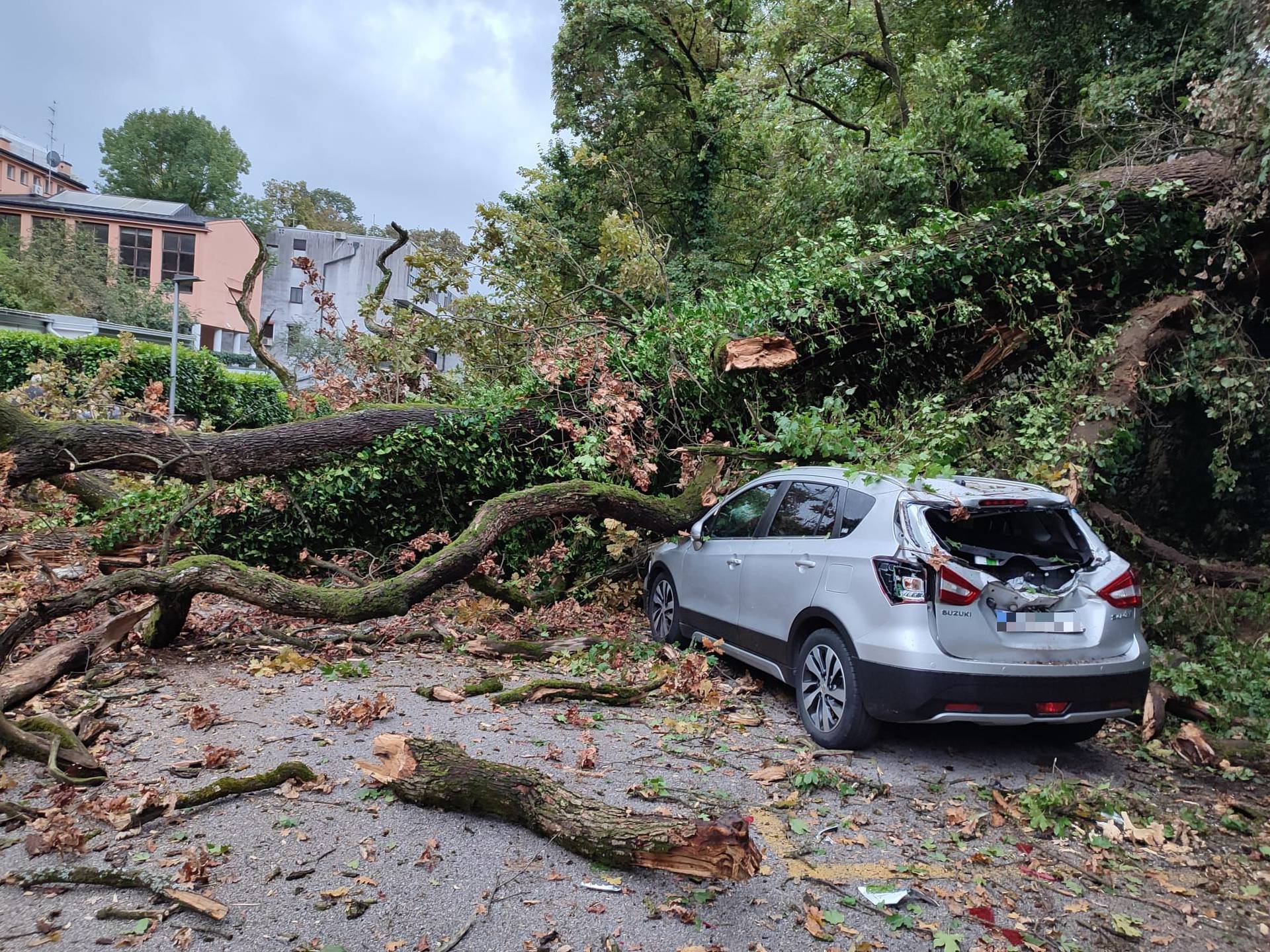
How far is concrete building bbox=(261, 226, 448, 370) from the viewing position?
2024 inches

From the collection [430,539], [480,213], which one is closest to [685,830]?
[430,539]

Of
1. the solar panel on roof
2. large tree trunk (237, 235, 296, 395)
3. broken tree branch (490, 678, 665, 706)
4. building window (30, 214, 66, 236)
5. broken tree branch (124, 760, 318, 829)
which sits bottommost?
broken tree branch (490, 678, 665, 706)

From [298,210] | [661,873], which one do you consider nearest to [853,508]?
[661,873]

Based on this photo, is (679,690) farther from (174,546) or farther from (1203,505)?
(1203,505)

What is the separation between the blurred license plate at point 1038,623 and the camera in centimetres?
434

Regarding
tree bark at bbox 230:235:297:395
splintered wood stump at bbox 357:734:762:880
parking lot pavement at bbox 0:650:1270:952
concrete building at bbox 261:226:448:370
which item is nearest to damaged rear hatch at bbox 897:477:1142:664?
parking lot pavement at bbox 0:650:1270:952

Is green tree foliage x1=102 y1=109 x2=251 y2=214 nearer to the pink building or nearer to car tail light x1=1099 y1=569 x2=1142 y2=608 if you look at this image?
the pink building

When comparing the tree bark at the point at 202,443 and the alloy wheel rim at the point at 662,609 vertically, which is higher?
the tree bark at the point at 202,443

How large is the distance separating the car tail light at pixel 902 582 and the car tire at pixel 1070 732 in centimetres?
131

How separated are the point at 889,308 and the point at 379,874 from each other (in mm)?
7928

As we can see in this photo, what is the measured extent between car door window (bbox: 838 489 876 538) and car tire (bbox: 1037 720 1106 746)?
163cm

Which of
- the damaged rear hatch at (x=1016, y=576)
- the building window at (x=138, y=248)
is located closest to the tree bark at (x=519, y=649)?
the damaged rear hatch at (x=1016, y=576)

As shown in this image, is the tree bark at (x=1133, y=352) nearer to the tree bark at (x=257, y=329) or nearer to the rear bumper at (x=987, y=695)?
the rear bumper at (x=987, y=695)

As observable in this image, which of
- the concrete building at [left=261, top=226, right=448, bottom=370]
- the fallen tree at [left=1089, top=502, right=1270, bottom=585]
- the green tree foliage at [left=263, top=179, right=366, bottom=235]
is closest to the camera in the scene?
the fallen tree at [left=1089, top=502, right=1270, bottom=585]
